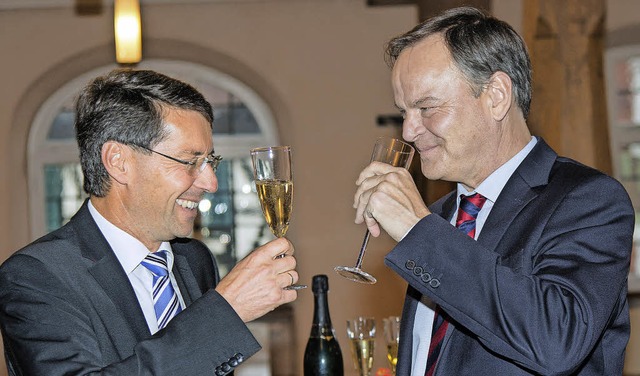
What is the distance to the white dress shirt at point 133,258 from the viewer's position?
2.34 m

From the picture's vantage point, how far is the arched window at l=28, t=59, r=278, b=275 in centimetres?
884

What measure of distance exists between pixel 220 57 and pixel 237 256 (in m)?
1.83

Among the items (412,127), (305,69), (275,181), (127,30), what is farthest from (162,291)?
(305,69)

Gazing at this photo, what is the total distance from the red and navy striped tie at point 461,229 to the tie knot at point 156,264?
27.3 inches

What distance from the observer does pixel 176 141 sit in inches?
93.4

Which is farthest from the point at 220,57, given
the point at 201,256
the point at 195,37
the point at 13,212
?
the point at 201,256

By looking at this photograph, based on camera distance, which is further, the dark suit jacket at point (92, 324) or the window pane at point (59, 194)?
the window pane at point (59, 194)

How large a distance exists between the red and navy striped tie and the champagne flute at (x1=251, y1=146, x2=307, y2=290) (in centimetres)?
33

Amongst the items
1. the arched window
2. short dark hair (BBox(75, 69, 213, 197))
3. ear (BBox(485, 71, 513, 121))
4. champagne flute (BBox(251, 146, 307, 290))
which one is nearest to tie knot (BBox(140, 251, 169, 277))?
short dark hair (BBox(75, 69, 213, 197))

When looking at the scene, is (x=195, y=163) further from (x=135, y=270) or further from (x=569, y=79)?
(x=569, y=79)

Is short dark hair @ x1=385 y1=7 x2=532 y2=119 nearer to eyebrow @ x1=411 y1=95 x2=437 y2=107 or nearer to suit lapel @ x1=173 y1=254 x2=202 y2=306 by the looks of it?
eyebrow @ x1=411 y1=95 x2=437 y2=107

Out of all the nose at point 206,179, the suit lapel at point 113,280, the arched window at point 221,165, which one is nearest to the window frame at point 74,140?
the arched window at point 221,165

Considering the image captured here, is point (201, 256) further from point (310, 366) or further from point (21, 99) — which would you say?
point (21, 99)

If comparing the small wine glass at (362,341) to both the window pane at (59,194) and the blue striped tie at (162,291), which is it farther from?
the window pane at (59,194)
